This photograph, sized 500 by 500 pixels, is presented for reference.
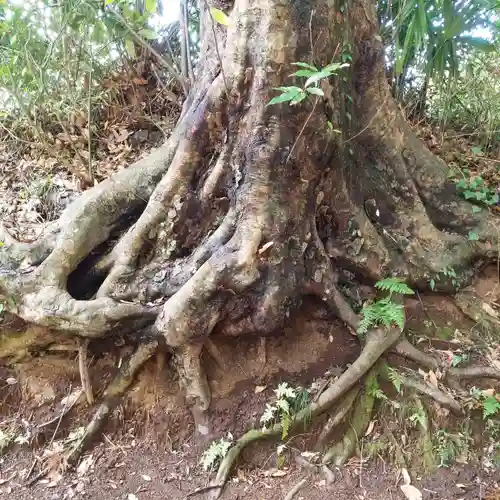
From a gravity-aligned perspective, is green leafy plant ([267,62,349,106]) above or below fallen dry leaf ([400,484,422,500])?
above

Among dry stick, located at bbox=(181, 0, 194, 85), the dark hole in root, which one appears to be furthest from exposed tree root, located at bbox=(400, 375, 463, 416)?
dry stick, located at bbox=(181, 0, 194, 85)

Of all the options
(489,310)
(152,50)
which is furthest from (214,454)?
(152,50)

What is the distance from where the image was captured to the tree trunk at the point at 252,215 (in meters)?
3.19

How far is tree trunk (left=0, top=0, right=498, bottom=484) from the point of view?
3.19 metres

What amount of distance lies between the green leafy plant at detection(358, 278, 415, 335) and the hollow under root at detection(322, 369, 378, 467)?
350mm

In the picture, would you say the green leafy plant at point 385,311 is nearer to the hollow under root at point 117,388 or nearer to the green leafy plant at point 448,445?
the green leafy plant at point 448,445

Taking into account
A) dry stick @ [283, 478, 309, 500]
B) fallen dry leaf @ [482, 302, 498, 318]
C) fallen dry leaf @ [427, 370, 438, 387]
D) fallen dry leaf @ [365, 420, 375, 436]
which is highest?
fallen dry leaf @ [482, 302, 498, 318]

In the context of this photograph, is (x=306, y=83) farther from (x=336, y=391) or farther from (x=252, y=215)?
(x=336, y=391)

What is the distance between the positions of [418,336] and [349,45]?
2.19m

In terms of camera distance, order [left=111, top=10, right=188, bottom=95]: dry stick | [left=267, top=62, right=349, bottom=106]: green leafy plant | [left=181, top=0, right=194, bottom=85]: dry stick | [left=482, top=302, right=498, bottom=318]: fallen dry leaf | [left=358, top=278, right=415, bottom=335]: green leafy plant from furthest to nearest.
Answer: [left=181, top=0, right=194, bottom=85]: dry stick < [left=111, top=10, right=188, bottom=95]: dry stick < [left=482, top=302, right=498, bottom=318]: fallen dry leaf < [left=358, top=278, right=415, bottom=335]: green leafy plant < [left=267, top=62, right=349, bottom=106]: green leafy plant

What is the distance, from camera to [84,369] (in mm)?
3463

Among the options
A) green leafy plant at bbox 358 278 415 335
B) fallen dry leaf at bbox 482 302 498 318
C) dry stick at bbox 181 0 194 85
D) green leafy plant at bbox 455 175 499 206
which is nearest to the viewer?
green leafy plant at bbox 358 278 415 335

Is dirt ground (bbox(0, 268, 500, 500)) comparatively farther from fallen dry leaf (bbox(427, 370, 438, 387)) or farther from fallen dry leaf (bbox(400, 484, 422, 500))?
fallen dry leaf (bbox(427, 370, 438, 387))

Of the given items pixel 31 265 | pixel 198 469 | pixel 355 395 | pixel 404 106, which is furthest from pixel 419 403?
pixel 404 106
